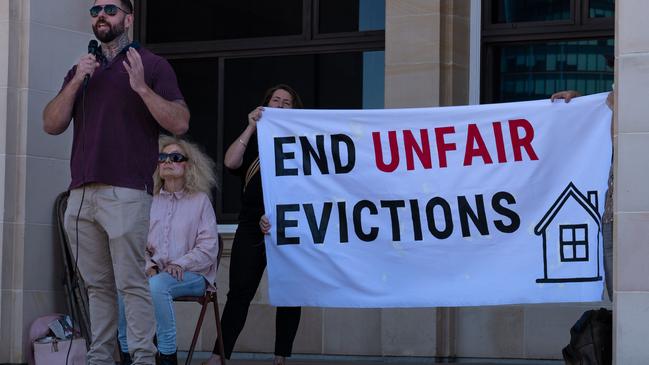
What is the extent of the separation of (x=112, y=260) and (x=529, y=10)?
474 cm

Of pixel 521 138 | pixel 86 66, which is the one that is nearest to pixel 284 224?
pixel 521 138

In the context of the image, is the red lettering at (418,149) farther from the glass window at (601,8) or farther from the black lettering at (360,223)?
the glass window at (601,8)

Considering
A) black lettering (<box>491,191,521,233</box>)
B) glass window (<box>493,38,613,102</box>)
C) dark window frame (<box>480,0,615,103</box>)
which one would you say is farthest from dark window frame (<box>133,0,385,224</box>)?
black lettering (<box>491,191,521,233</box>)

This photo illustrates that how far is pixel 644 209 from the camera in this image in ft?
25.3

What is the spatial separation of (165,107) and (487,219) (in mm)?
2526

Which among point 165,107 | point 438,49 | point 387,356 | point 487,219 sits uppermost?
point 438,49

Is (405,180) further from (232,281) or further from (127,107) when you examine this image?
(127,107)

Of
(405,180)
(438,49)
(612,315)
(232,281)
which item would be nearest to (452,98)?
(438,49)

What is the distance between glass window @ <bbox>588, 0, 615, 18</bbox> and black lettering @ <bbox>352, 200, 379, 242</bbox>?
2715mm

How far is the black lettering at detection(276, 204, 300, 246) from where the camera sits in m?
9.64

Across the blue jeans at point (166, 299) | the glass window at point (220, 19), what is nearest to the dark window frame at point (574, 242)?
the blue jeans at point (166, 299)

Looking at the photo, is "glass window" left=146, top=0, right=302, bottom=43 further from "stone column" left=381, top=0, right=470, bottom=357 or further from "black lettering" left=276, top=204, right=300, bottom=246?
"black lettering" left=276, top=204, right=300, bottom=246

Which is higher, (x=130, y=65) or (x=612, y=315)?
(x=130, y=65)

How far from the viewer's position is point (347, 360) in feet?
37.4
